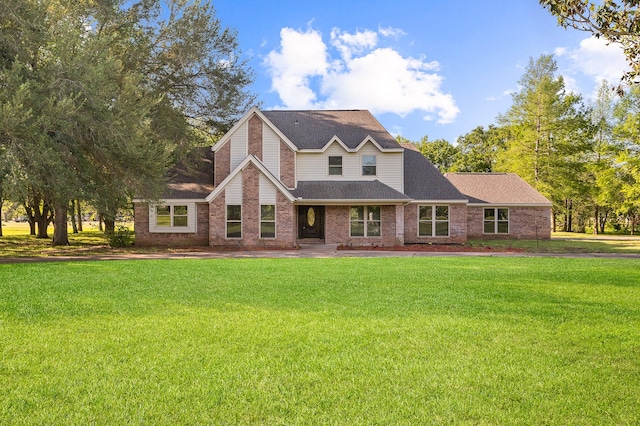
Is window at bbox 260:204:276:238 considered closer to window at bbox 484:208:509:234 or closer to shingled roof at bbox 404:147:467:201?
shingled roof at bbox 404:147:467:201

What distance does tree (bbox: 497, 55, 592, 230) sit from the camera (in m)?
40.3

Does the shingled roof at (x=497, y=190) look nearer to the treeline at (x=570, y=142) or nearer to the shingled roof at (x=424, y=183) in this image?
the shingled roof at (x=424, y=183)

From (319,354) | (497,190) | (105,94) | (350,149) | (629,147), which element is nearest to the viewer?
(319,354)

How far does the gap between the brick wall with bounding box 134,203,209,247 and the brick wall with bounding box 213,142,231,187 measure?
5.68 feet

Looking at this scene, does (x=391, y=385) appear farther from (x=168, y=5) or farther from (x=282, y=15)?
(x=168, y=5)

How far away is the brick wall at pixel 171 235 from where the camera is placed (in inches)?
941

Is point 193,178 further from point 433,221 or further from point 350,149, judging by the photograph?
point 433,221

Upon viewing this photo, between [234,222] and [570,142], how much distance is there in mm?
34651

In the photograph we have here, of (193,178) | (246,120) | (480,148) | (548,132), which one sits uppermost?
(480,148)

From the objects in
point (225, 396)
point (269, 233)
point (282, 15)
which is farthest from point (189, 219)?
point (225, 396)

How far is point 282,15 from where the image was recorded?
2059 centimetres

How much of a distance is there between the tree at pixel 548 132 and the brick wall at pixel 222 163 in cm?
2985

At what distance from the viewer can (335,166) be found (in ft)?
82.7

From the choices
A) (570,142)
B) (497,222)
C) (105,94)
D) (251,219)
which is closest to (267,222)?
(251,219)
